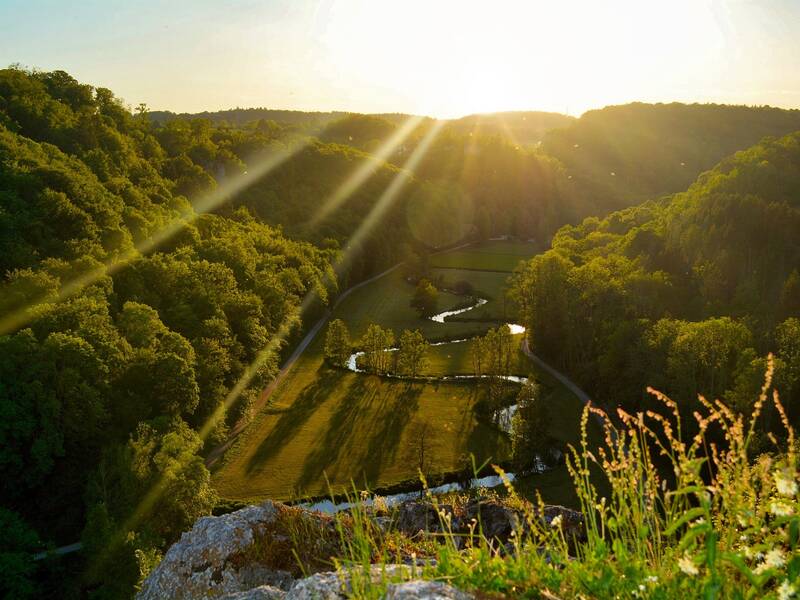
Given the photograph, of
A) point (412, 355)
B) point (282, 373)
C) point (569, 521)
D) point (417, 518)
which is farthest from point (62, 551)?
point (412, 355)

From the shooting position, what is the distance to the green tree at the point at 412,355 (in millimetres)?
69688

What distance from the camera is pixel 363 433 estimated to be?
181ft

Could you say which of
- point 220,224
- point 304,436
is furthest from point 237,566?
point 220,224

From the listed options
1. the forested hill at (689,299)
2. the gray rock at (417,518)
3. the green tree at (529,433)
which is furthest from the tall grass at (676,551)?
the forested hill at (689,299)

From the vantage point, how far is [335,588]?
6340mm

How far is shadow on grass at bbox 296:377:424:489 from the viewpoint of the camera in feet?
160

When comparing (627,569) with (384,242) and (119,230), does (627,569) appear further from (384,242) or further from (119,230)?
(384,242)

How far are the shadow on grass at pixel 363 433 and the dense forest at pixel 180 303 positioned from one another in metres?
9.61

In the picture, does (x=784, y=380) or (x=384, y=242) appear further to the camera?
(x=384, y=242)

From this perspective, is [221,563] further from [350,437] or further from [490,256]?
[490,256]

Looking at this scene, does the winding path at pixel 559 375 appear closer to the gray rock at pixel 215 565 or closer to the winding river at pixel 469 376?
the winding river at pixel 469 376

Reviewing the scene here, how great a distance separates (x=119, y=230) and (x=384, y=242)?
243ft

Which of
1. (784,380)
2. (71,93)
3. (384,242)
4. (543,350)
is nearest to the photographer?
(784,380)

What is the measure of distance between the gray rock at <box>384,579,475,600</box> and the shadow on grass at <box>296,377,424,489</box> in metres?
39.7
